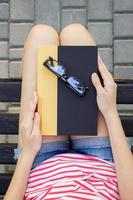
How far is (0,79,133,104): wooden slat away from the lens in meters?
1.54

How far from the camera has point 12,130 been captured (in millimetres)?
1570

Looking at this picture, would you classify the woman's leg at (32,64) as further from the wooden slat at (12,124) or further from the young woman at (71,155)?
the wooden slat at (12,124)

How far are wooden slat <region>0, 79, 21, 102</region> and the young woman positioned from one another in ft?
0.52

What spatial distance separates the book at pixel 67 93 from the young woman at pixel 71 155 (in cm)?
2

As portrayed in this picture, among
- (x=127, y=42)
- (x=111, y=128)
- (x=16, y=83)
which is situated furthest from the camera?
(x=127, y=42)

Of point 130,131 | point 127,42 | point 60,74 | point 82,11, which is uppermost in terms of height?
point 82,11

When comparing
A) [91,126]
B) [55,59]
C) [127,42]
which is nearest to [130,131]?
[91,126]

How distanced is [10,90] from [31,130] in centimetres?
27

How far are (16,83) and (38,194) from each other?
1.25ft

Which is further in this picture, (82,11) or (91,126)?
(82,11)

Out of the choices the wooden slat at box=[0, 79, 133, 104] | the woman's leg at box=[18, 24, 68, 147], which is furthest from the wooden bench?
the woman's leg at box=[18, 24, 68, 147]

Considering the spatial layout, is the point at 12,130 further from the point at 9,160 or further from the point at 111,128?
the point at 111,128

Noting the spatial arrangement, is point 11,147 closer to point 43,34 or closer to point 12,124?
point 12,124

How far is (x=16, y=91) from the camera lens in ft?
5.08
